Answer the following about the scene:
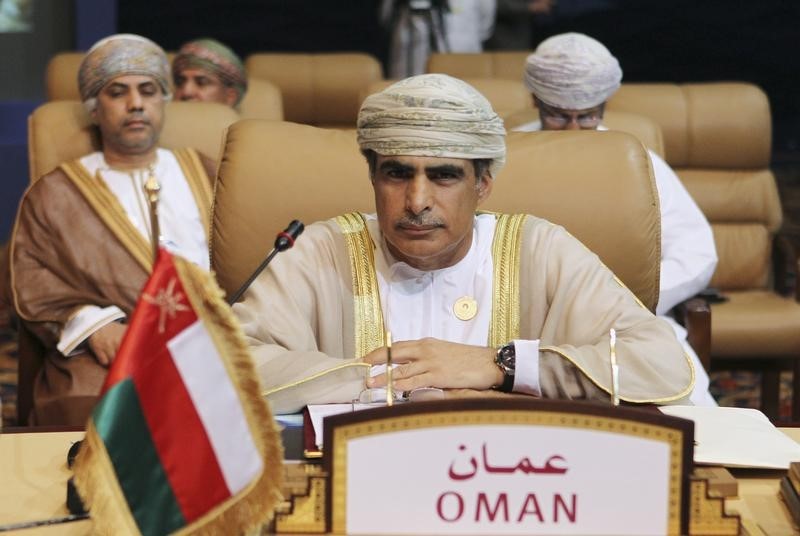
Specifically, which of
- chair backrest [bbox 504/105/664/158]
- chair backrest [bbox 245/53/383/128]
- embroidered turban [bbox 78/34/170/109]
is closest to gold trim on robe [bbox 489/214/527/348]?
chair backrest [bbox 504/105/664/158]

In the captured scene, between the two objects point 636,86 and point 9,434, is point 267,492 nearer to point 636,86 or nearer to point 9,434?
point 9,434

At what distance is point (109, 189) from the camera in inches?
146

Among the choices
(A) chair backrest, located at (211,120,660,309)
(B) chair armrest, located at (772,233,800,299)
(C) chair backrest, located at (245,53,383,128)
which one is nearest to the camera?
(A) chair backrest, located at (211,120,660,309)

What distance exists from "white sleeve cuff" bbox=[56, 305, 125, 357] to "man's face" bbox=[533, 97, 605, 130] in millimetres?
1465

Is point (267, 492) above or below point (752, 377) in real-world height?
above

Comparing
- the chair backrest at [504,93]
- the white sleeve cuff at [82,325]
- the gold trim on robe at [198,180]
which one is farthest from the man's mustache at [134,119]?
the chair backrest at [504,93]

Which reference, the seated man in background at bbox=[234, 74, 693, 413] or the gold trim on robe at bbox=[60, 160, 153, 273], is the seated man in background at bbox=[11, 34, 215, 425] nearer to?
the gold trim on robe at bbox=[60, 160, 153, 273]

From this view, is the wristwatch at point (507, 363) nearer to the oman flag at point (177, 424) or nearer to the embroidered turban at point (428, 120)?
the embroidered turban at point (428, 120)

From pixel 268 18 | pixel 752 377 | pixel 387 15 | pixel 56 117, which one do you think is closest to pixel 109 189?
pixel 56 117

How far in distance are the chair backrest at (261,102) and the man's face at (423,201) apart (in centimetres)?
270

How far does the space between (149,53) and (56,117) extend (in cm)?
36

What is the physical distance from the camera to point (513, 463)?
144 centimetres

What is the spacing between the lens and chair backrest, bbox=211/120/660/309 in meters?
2.73

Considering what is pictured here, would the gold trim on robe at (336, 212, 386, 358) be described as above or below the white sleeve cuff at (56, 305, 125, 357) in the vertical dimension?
above
